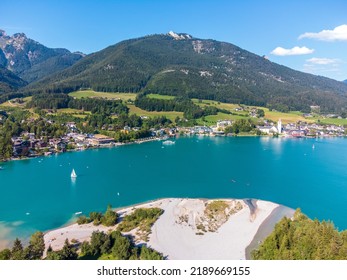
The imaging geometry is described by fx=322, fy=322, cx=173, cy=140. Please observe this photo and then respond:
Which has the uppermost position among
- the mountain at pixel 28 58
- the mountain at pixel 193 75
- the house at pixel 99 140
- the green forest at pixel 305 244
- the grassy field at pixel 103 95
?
the mountain at pixel 28 58

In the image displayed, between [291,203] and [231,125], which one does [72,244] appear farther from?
[231,125]

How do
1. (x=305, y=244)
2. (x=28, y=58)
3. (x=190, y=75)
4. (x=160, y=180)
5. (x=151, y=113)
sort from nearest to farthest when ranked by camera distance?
(x=305, y=244) → (x=160, y=180) → (x=151, y=113) → (x=190, y=75) → (x=28, y=58)

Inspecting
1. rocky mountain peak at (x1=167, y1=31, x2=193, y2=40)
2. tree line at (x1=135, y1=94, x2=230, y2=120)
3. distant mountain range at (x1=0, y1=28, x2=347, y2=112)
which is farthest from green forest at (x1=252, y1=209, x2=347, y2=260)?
rocky mountain peak at (x1=167, y1=31, x2=193, y2=40)

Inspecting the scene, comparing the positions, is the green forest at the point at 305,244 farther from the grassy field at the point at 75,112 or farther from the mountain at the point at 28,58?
the mountain at the point at 28,58

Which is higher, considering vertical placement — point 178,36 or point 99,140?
point 178,36

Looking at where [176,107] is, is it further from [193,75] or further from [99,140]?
[193,75]

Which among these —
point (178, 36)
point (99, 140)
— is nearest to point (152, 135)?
point (99, 140)

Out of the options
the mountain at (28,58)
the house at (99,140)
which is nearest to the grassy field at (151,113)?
the house at (99,140)

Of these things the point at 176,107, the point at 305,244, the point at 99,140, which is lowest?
the point at 305,244

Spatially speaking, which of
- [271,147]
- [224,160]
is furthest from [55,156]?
[271,147]
